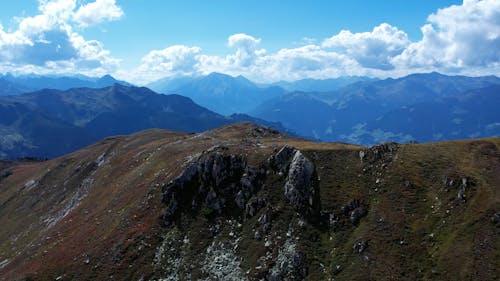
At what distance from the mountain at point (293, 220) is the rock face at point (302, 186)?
0.63ft

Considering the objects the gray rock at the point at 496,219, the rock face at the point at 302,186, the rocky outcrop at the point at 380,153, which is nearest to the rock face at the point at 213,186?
the rock face at the point at 302,186

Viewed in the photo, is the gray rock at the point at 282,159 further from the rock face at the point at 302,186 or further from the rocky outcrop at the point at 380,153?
the rocky outcrop at the point at 380,153

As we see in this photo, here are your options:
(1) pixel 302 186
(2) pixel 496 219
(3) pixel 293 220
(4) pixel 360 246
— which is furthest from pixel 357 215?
(2) pixel 496 219

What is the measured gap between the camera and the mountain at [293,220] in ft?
175

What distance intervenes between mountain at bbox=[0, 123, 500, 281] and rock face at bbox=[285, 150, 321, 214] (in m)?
0.19

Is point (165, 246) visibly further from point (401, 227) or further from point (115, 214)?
point (401, 227)

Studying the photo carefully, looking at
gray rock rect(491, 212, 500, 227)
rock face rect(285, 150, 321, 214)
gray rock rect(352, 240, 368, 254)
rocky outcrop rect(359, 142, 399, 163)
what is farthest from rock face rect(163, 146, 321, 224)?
gray rock rect(491, 212, 500, 227)

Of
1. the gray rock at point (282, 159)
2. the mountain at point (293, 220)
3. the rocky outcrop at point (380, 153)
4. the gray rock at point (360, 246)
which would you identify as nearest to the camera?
the mountain at point (293, 220)

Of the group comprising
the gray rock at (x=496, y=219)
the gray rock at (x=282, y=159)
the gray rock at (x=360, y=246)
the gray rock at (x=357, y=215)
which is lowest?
the gray rock at (x=360, y=246)

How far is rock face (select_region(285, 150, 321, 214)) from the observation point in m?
64.4

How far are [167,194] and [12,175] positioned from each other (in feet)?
438

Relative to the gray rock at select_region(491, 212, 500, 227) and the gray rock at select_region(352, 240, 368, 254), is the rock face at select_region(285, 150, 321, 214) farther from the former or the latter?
the gray rock at select_region(491, 212, 500, 227)

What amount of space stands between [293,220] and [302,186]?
633 cm

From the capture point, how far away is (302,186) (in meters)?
66.4
